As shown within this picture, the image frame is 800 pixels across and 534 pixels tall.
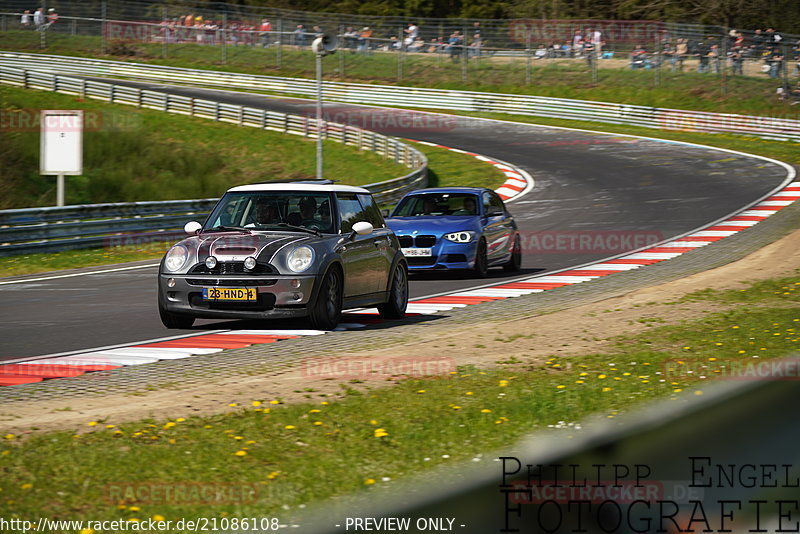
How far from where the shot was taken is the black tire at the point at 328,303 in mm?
11258

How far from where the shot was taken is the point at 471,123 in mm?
49594

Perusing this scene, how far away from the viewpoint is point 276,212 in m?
11.9

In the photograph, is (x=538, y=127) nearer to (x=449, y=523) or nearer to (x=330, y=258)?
(x=330, y=258)

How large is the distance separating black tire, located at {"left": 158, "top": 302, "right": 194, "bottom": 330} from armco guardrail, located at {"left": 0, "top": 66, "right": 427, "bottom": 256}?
31.9 feet

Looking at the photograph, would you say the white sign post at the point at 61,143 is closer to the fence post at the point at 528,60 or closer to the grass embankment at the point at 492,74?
the grass embankment at the point at 492,74

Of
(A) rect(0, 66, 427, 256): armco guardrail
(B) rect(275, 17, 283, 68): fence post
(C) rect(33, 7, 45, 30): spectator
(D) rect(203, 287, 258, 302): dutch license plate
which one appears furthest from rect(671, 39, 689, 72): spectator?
(D) rect(203, 287, 258, 302): dutch license plate

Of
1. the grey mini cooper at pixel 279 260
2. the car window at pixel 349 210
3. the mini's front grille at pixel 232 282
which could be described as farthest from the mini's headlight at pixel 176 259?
the car window at pixel 349 210

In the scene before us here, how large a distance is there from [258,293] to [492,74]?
45.7m

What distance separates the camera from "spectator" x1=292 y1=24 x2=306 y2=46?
190 ft

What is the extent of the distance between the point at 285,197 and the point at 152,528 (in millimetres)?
7775

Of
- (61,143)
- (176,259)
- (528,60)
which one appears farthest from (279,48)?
(176,259)

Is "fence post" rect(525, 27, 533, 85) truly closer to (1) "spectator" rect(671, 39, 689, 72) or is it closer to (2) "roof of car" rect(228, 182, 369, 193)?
(1) "spectator" rect(671, 39, 689, 72)

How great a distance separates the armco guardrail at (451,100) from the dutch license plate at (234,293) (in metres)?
35.5

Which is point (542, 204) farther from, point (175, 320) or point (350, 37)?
point (350, 37)
